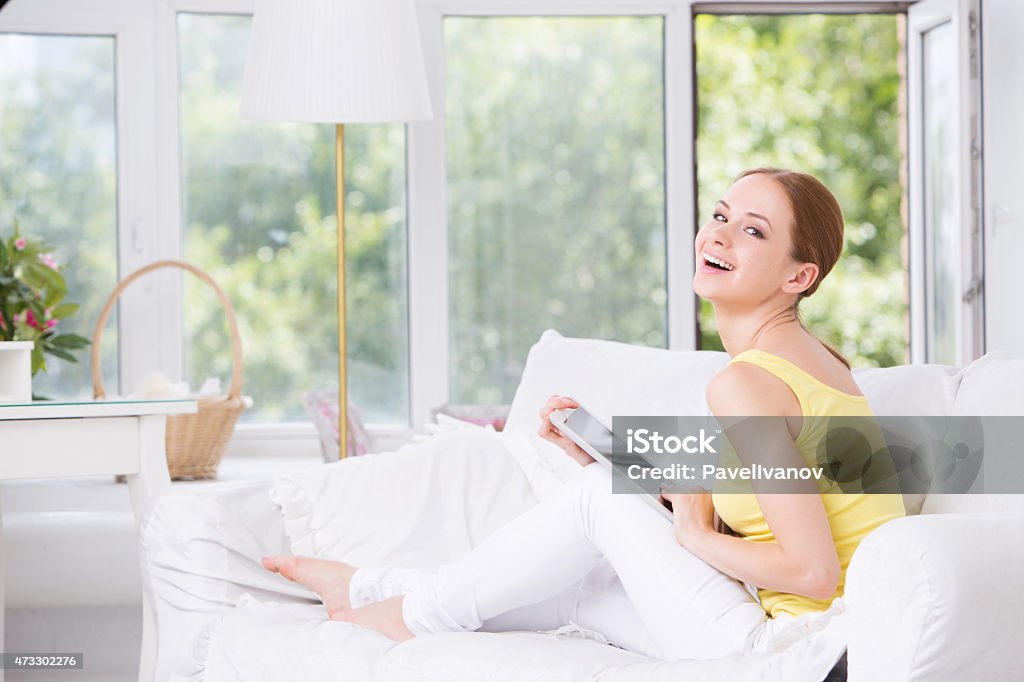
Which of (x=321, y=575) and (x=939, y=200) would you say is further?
(x=939, y=200)

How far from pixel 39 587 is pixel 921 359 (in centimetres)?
297

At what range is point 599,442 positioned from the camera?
63.0 inches

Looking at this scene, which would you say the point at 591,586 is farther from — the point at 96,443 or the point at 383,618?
Result: the point at 96,443

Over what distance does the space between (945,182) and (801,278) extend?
2703 mm

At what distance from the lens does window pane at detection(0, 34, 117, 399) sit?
3.59 m

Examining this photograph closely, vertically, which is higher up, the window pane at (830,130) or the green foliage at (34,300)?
the window pane at (830,130)

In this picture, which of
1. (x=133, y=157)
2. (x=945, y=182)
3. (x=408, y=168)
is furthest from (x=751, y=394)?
(x=945, y=182)

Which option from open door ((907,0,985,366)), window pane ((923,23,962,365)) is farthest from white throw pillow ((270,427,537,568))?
window pane ((923,23,962,365))

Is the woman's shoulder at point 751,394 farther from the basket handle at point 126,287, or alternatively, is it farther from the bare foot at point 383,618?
the basket handle at point 126,287

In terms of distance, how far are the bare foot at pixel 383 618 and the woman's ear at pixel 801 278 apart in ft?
2.42

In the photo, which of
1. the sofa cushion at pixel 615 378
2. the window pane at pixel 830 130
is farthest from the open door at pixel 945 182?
the window pane at pixel 830 130

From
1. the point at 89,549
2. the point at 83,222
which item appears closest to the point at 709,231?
the point at 89,549

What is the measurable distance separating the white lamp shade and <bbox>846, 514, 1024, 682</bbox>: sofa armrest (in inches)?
64.4

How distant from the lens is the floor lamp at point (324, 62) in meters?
2.42
